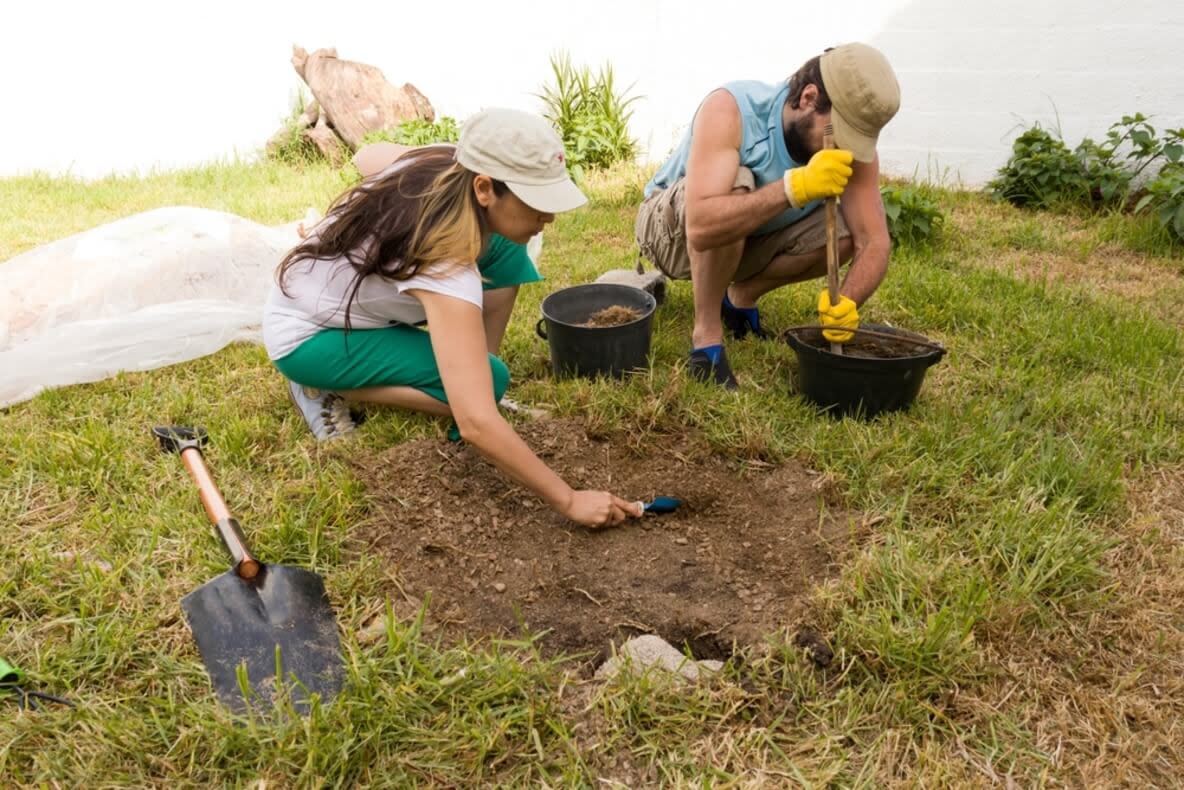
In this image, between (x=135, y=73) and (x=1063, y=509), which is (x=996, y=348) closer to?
(x=1063, y=509)

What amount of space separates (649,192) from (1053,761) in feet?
7.55

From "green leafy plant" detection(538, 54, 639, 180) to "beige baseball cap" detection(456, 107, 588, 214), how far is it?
349 centimetres

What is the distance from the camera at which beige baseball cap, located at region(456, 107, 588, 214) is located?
1.79 meters

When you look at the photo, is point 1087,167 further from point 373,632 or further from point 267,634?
point 267,634

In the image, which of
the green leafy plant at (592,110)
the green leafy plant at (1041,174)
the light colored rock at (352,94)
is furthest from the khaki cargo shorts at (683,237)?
the light colored rock at (352,94)

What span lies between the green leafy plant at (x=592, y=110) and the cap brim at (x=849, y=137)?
297cm

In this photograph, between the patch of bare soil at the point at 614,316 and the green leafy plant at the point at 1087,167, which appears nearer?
the patch of bare soil at the point at 614,316

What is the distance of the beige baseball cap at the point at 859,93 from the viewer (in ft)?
7.53

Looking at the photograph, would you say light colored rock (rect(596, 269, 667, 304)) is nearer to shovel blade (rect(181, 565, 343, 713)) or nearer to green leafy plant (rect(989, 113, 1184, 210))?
shovel blade (rect(181, 565, 343, 713))

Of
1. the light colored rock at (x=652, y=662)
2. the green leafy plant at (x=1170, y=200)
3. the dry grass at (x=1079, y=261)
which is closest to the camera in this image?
the light colored rock at (x=652, y=662)

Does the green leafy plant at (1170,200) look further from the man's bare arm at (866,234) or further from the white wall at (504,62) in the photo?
the man's bare arm at (866,234)

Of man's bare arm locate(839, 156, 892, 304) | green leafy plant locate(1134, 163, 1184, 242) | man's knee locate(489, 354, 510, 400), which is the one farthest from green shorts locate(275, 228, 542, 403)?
green leafy plant locate(1134, 163, 1184, 242)

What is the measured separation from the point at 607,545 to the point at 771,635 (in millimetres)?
465

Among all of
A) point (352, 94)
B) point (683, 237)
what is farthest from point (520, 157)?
point (352, 94)
